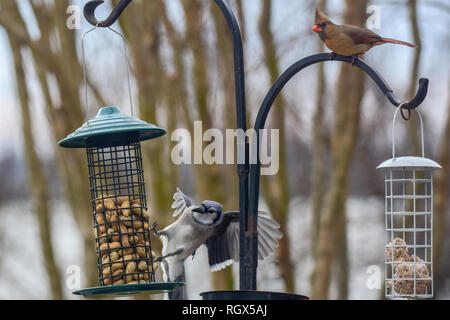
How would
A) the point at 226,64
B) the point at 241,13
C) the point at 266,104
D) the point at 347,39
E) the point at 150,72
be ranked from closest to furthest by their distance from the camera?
the point at 266,104 < the point at 347,39 < the point at 150,72 < the point at 226,64 < the point at 241,13

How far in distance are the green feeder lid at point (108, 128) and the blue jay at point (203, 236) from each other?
473 mm

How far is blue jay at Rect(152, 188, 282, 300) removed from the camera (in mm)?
4359

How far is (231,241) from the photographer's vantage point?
4.57 meters

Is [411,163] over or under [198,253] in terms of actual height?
over

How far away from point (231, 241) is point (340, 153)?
4389mm

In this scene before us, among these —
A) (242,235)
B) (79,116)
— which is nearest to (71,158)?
(79,116)

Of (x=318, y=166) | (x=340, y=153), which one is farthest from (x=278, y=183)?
(x=340, y=153)

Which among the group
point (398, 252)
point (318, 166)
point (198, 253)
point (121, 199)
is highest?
point (318, 166)

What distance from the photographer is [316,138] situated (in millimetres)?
9859

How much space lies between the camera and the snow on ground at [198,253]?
11594 millimetres

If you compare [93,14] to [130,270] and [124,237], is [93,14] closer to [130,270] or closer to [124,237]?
[124,237]

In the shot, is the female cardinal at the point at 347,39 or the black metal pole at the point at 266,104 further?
the female cardinal at the point at 347,39

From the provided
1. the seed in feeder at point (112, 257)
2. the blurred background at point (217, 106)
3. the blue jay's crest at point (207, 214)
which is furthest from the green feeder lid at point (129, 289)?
the blurred background at point (217, 106)

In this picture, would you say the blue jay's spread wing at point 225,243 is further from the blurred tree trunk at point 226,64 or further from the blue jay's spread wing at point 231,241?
the blurred tree trunk at point 226,64
